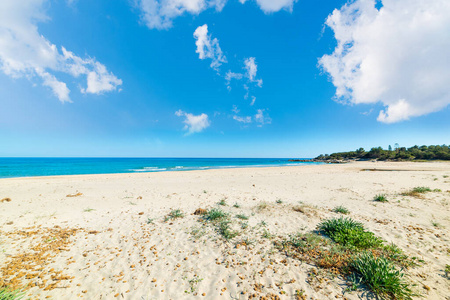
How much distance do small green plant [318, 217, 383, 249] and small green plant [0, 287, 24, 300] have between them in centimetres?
873

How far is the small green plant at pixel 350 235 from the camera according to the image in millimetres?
5246

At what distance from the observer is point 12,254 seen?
5.26 meters

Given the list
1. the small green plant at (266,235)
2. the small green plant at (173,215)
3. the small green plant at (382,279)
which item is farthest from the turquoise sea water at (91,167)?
the small green plant at (382,279)

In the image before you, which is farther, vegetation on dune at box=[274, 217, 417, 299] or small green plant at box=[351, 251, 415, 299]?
vegetation on dune at box=[274, 217, 417, 299]

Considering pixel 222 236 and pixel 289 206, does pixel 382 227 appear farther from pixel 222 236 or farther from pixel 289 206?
pixel 222 236

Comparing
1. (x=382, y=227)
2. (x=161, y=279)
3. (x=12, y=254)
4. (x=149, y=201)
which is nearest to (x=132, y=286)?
(x=161, y=279)

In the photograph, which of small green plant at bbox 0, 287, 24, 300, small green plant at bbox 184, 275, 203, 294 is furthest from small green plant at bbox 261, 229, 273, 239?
small green plant at bbox 0, 287, 24, 300

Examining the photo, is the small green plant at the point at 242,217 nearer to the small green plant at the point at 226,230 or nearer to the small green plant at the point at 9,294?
the small green plant at the point at 226,230

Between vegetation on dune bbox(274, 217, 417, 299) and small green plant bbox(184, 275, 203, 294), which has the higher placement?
vegetation on dune bbox(274, 217, 417, 299)

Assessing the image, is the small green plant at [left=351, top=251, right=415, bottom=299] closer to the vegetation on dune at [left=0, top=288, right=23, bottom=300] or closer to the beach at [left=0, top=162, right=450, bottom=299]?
the beach at [left=0, top=162, right=450, bottom=299]

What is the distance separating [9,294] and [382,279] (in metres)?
8.37

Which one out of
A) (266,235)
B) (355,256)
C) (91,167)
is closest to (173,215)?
(266,235)

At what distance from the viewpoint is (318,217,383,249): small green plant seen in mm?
5246

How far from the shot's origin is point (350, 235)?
5.63 m
